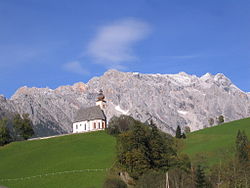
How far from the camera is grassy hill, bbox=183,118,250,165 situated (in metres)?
76.1

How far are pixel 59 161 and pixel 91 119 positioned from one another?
149ft

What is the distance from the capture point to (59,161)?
83125 millimetres

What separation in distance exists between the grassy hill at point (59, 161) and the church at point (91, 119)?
44.5 feet

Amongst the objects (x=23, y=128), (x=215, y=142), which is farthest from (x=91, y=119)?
(x=215, y=142)

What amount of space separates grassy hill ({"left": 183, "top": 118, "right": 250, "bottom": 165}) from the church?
29315mm

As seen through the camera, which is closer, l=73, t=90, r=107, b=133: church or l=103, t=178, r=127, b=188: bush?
l=103, t=178, r=127, b=188: bush

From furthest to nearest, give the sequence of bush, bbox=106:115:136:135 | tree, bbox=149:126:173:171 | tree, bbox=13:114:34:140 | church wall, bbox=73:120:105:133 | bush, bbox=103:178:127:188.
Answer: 1. church wall, bbox=73:120:105:133
2. tree, bbox=13:114:34:140
3. bush, bbox=106:115:136:135
4. tree, bbox=149:126:173:171
5. bush, bbox=103:178:127:188

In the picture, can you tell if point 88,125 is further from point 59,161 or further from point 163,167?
point 163,167

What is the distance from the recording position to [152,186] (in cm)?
5000

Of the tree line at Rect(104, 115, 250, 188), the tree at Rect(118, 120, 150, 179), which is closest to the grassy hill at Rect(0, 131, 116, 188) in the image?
the tree at Rect(118, 120, 150, 179)

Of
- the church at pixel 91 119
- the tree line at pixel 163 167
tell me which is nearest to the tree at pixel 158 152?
the tree line at pixel 163 167

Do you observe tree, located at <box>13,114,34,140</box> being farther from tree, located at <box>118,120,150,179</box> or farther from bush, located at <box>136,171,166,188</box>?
bush, located at <box>136,171,166,188</box>

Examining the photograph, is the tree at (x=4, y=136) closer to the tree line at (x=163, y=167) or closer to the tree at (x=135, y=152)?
the tree line at (x=163, y=167)

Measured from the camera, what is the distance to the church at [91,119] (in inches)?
4975
